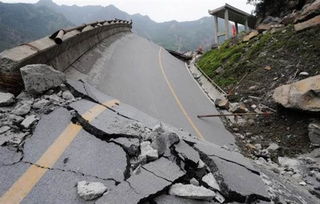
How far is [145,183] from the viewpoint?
3.73 metres

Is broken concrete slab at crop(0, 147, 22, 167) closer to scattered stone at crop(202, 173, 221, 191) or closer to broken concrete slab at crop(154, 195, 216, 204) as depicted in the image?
broken concrete slab at crop(154, 195, 216, 204)

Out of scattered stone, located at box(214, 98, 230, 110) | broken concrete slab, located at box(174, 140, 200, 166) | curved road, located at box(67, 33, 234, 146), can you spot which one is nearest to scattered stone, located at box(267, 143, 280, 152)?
curved road, located at box(67, 33, 234, 146)

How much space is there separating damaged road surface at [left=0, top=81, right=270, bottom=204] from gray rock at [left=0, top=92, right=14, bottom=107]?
62 centimetres

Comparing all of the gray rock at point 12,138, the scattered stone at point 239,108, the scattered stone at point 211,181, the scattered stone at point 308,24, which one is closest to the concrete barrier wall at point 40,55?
the gray rock at point 12,138

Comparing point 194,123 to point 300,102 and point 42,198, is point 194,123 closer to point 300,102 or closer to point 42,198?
point 300,102

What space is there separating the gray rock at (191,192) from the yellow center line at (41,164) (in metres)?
1.63

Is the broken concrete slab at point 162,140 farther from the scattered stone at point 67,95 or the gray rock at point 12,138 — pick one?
the scattered stone at point 67,95

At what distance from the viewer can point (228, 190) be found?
13.3 feet

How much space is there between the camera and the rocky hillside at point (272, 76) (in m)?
9.24

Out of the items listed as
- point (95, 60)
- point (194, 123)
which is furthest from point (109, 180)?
point (95, 60)

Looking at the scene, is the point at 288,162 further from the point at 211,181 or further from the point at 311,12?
the point at 311,12

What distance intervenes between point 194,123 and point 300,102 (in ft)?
10.4

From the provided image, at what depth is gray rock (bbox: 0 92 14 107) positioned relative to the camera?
542 cm

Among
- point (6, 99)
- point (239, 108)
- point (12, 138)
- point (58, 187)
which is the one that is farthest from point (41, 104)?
point (239, 108)
